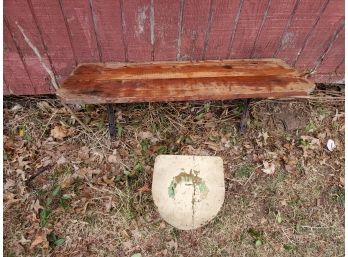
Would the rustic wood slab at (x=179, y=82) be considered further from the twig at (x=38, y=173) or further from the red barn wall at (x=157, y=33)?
the twig at (x=38, y=173)

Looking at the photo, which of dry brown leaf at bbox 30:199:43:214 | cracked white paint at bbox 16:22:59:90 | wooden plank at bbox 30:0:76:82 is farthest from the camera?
dry brown leaf at bbox 30:199:43:214

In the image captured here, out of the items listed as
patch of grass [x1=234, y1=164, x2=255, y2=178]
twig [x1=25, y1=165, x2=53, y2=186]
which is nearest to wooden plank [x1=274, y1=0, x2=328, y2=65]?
patch of grass [x1=234, y1=164, x2=255, y2=178]

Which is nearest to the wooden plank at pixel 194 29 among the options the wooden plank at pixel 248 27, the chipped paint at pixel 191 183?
the wooden plank at pixel 248 27

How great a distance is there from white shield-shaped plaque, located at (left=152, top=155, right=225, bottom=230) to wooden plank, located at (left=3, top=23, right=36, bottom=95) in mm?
1370

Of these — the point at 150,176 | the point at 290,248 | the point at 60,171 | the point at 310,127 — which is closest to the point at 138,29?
the point at 150,176

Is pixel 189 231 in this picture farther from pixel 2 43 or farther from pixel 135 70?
pixel 2 43

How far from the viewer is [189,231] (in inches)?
127

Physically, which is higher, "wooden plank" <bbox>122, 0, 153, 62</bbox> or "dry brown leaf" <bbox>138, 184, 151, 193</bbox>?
"wooden plank" <bbox>122, 0, 153, 62</bbox>

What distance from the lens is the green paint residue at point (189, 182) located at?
3.12 metres

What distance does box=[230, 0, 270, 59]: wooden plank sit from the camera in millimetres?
2699

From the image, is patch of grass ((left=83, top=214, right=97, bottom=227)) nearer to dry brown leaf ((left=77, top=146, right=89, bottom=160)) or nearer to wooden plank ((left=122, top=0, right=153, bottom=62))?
dry brown leaf ((left=77, top=146, right=89, bottom=160))

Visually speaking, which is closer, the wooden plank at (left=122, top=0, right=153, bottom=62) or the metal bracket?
the wooden plank at (left=122, top=0, right=153, bottom=62)

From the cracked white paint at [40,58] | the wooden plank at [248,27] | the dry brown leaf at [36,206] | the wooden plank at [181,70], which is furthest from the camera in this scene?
the dry brown leaf at [36,206]

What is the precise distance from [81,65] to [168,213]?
1445mm
